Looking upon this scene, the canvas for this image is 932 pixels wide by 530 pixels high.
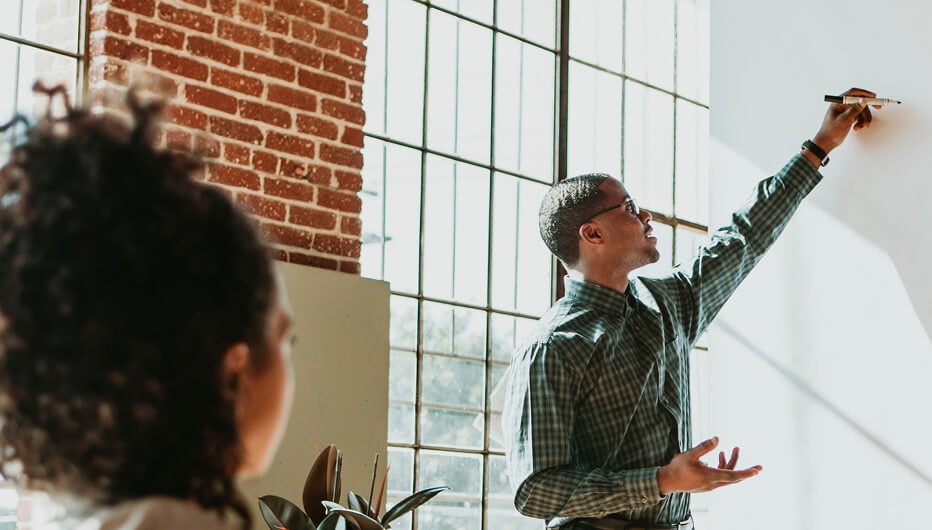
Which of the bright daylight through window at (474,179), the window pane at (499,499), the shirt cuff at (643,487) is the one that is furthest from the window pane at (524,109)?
the shirt cuff at (643,487)

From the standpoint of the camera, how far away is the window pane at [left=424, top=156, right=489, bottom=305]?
4.51 m

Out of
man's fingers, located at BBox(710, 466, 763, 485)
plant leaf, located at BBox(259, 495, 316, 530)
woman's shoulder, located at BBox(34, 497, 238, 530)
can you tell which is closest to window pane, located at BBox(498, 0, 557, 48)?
plant leaf, located at BBox(259, 495, 316, 530)

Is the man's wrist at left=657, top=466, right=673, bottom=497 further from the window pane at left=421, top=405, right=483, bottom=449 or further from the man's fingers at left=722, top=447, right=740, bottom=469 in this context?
the window pane at left=421, top=405, right=483, bottom=449

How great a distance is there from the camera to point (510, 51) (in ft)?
16.3

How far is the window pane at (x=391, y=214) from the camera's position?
429 cm

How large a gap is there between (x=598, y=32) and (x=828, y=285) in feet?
9.58

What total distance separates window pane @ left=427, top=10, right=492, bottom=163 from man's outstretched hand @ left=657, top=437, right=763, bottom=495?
242cm

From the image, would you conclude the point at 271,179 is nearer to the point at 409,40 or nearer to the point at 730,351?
the point at 409,40

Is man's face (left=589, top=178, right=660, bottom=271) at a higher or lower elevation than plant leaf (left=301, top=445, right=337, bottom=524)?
higher

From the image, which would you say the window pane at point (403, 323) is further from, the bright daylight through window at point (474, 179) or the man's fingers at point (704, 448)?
the man's fingers at point (704, 448)

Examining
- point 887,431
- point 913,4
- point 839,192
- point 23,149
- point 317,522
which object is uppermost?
point 913,4

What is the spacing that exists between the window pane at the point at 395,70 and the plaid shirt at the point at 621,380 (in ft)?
5.72

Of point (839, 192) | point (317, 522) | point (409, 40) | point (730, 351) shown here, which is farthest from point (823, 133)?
point (409, 40)

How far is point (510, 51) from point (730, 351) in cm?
231
